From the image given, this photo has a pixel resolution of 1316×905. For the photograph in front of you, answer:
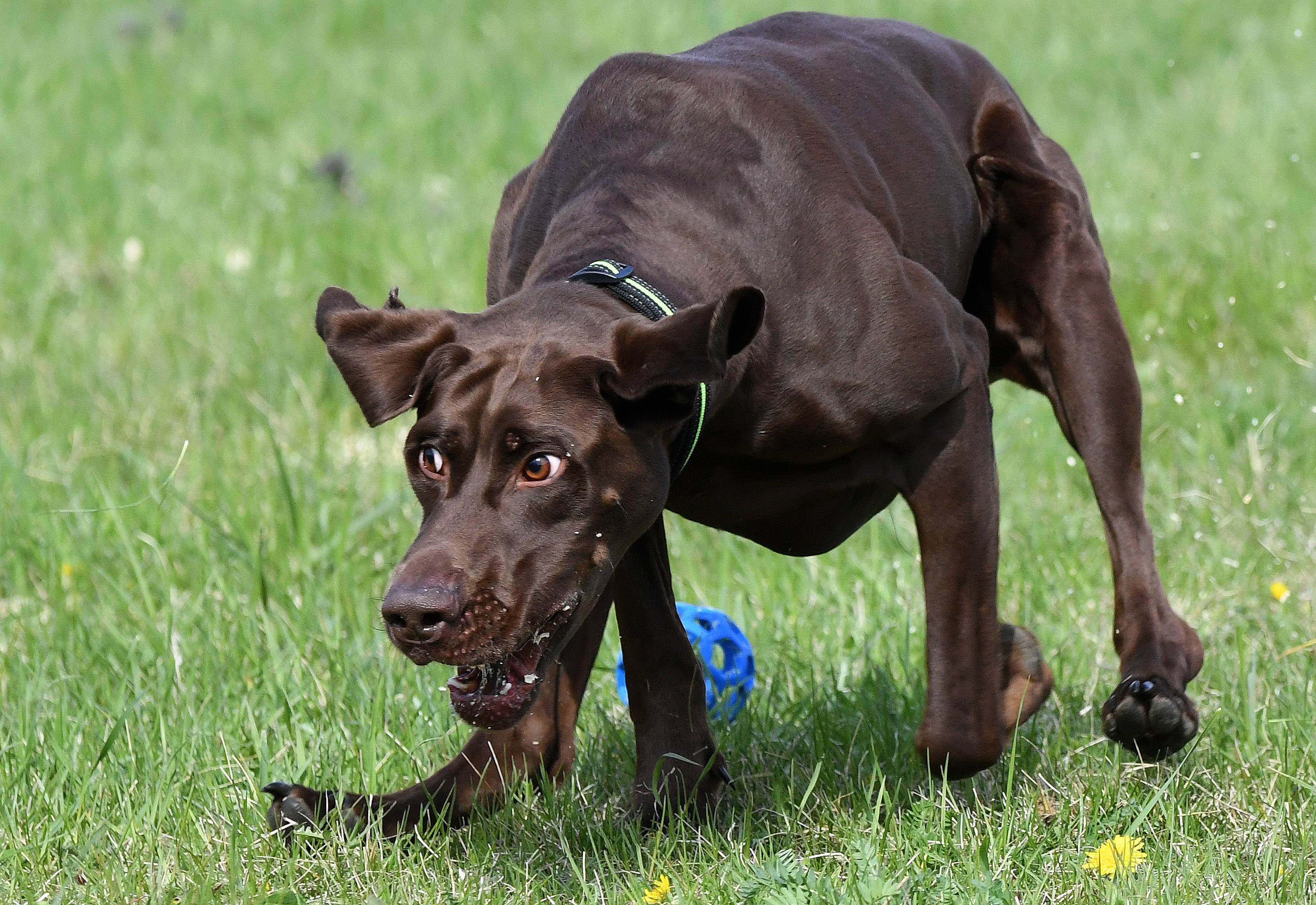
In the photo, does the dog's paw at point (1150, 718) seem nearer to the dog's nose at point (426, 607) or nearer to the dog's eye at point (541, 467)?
the dog's eye at point (541, 467)

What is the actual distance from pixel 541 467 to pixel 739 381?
45cm

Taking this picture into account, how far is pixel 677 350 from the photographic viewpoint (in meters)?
2.54

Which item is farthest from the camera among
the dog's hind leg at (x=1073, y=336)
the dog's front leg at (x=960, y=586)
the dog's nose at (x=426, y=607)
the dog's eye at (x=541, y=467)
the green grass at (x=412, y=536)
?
the dog's hind leg at (x=1073, y=336)

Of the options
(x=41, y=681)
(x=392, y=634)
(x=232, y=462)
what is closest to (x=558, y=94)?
(x=232, y=462)

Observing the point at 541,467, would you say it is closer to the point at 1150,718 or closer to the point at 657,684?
the point at 657,684

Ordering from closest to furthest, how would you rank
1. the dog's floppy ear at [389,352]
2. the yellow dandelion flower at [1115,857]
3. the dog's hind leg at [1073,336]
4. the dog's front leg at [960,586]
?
the dog's floppy ear at [389,352], the yellow dandelion flower at [1115,857], the dog's front leg at [960,586], the dog's hind leg at [1073,336]

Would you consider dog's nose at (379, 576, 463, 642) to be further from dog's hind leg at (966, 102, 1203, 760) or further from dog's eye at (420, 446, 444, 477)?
dog's hind leg at (966, 102, 1203, 760)

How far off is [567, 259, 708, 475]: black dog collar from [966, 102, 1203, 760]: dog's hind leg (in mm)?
1189

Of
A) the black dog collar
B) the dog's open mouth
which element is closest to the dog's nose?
the dog's open mouth

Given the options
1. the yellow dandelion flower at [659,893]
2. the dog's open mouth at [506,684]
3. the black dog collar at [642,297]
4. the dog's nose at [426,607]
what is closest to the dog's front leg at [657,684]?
the yellow dandelion flower at [659,893]

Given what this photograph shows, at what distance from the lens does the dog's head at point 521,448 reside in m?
2.52

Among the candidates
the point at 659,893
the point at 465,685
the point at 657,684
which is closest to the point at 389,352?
the point at 465,685

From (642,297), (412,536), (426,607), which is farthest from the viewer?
(412,536)

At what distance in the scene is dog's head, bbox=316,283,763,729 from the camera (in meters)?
2.52
